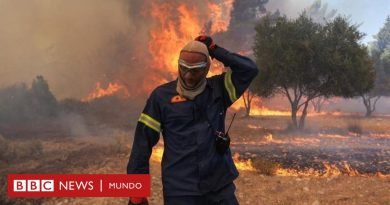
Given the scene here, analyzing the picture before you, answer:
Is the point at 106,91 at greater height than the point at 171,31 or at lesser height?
lesser

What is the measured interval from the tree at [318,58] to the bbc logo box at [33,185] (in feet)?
56.7

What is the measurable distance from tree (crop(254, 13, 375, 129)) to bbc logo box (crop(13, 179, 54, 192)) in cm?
1729

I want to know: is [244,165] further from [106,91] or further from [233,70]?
[106,91]

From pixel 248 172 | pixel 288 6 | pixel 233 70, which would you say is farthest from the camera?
pixel 288 6

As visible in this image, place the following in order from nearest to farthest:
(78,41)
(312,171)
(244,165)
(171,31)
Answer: (312,171) < (244,165) < (78,41) < (171,31)

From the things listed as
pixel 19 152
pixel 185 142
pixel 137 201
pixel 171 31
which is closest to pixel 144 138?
pixel 185 142

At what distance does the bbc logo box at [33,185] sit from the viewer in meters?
9.15

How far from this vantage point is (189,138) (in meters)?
3.73

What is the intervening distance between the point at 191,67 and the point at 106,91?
32.6 metres

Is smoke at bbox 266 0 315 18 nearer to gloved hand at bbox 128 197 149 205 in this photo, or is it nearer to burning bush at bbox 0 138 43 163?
burning bush at bbox 0 138 43 163

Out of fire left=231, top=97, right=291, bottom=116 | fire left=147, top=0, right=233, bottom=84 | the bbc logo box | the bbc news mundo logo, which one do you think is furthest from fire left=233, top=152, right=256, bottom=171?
fire left=231, top=97, right=291, bottom=116

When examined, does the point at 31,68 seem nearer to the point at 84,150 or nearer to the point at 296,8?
the point at 84,150

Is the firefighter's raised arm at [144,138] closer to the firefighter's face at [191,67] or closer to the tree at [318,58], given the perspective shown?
the firefighter's face at [191,67]

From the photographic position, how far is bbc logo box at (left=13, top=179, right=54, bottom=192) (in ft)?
30.0
